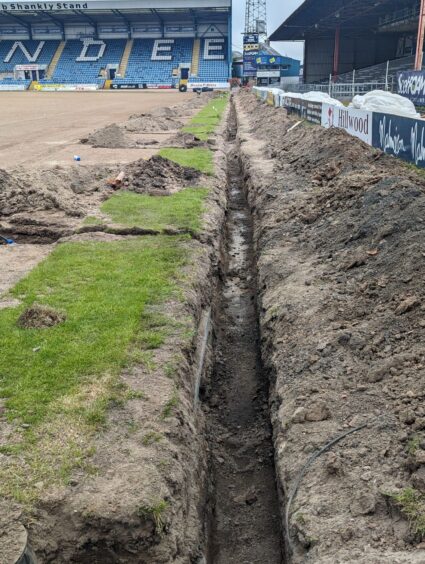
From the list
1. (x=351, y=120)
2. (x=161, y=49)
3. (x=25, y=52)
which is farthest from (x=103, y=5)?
(x=351, y=120)

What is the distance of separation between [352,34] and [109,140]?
47656mm

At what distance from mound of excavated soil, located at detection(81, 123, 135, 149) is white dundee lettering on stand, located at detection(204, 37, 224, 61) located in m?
65.3

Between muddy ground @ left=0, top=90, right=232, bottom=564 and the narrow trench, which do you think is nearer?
muddy ground @ left=0, top=90, right=232, bottom=564

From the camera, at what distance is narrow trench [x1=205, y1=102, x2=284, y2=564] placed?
16.0ft

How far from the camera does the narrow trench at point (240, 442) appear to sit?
16.0 ft

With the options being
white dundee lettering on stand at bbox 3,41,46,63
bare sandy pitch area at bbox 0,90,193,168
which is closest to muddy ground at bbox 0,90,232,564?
bare sandy pitch area at bbox 0,90,193,168

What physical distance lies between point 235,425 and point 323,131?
483 inches

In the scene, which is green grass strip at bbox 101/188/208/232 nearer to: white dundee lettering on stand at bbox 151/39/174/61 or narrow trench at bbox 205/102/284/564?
narrow trench at bbox 205/102/284/564

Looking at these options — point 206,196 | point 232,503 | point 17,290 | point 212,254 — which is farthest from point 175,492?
point 206,196

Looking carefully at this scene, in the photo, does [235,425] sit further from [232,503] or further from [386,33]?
[386,33]

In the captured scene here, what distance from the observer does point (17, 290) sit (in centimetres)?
727

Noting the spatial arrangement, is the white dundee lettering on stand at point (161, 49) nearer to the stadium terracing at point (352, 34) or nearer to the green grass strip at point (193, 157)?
the stadium terracing at point (352, 34)

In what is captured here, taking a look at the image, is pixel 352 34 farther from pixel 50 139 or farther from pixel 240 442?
pixel 240 442

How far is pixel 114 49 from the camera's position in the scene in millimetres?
83062
